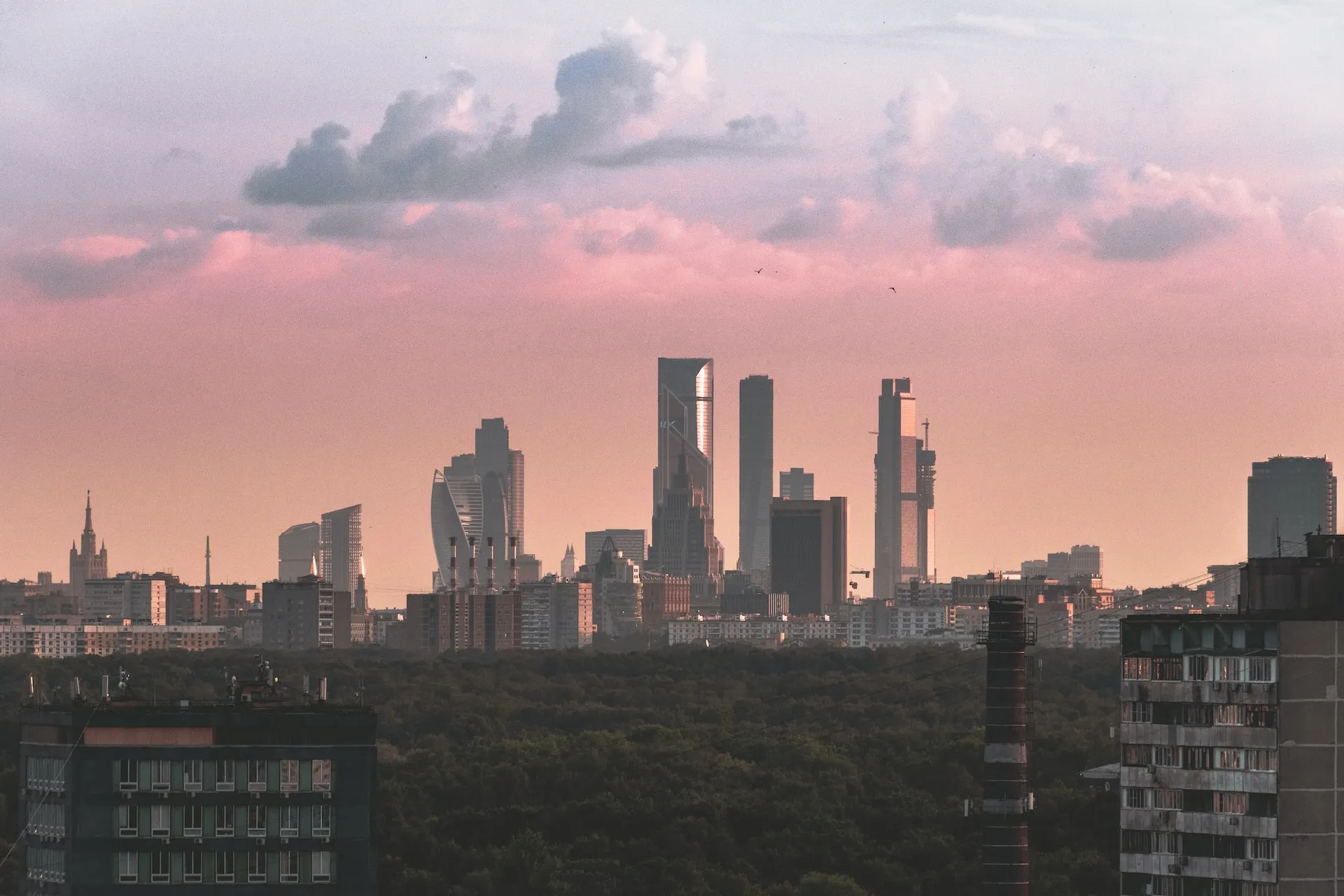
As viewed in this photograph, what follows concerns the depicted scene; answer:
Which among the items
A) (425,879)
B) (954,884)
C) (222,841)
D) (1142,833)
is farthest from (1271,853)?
(425,879)

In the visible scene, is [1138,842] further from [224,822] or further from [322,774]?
[224,822]

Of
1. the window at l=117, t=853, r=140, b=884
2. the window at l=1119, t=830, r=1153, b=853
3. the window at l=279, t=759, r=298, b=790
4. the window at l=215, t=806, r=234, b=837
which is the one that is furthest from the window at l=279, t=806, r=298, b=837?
the window at l=1119, t=830, r=1153, b=853

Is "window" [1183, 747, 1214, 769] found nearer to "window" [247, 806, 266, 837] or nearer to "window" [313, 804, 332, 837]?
"window" [313, 804, 332, 837]

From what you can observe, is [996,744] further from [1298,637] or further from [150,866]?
[150,866]

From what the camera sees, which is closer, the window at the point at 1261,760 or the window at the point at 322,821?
the window at the point at 1261,760

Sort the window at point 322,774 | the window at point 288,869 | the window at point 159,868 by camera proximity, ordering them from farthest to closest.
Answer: the window at point 322,774 < the window at point 288,869 < the window at point 159,868

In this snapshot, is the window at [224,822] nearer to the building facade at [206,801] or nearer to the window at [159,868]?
the building facade at [206,801]

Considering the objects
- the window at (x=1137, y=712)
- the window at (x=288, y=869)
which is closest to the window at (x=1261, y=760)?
the window at (x=1137, y=712)
